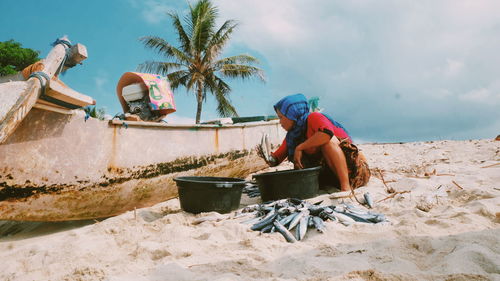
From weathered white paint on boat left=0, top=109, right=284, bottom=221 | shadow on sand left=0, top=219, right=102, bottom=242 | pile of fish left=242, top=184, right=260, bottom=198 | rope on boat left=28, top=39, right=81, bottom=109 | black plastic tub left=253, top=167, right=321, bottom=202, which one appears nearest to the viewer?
rope on boat left=28, top=39, right=81, bottom=109

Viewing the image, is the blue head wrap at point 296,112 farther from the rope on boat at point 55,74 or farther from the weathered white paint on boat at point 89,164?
the rope on boat at point 55,74

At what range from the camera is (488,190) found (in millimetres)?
3031

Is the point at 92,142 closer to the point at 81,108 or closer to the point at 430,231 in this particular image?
the point at 81,108

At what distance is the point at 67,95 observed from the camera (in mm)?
2967

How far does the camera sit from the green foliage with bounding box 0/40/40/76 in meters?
18.1

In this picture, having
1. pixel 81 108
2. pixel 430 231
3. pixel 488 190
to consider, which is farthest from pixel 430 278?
pixel 81 108

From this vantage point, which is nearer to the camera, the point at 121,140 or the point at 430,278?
the point at 430,278

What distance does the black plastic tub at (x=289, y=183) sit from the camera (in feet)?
11.3

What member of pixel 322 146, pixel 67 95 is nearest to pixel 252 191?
pixel 322 146

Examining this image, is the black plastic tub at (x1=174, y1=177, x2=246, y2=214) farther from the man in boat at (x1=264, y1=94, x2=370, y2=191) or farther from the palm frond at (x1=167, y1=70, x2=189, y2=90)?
the palm frond at (x1=167, y1=70, x2=189, y2=90)

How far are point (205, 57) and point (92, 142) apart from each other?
1401cm

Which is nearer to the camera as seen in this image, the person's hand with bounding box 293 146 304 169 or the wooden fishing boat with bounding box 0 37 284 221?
the wooden fishing boat with bounding box 0 37 284 221

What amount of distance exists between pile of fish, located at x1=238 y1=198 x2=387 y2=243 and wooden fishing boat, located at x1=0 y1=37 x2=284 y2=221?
6.25 feet

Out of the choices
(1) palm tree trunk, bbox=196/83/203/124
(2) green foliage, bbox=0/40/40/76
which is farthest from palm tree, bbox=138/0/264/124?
(2) green foliage, bbox=0/40/40/76
